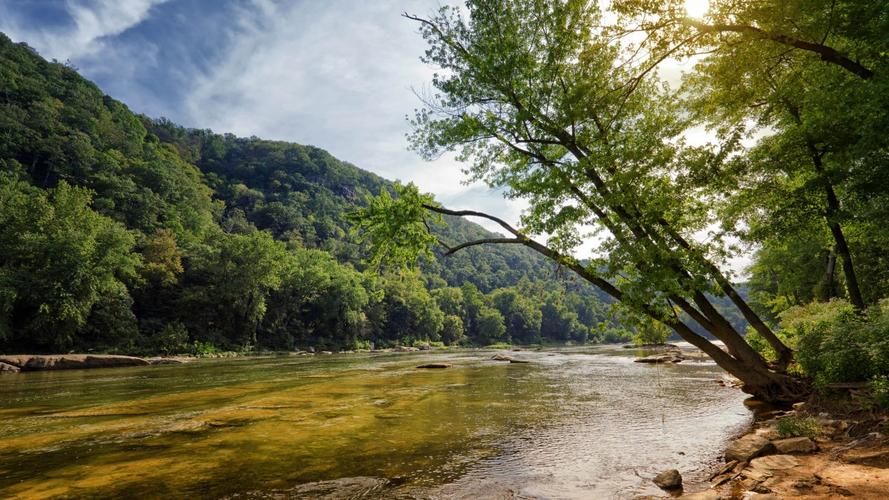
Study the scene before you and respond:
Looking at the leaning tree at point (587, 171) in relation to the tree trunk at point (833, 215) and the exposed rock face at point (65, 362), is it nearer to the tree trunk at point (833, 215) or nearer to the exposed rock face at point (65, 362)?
the tree trunk at point (833, 215)

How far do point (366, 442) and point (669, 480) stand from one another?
5475 mm

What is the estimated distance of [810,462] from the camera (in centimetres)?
566

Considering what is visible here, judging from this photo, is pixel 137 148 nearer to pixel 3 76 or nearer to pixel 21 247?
pixel 3 76

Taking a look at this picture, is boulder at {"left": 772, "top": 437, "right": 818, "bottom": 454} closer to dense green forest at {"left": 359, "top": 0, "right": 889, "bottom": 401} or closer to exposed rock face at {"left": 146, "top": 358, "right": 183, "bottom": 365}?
dense green forest at {"left": 359, "top": 0, "right": 889, "bottom": 401}

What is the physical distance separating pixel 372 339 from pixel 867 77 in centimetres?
9520

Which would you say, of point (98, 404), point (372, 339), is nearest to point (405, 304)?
point (372, 339)

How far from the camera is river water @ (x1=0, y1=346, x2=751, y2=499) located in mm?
5930

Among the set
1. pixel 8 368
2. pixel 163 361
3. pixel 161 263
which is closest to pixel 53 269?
pixel 163 361

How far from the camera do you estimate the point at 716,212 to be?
12.0 metres

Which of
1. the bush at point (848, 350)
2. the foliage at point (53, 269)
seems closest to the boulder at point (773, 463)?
the bush at point (848, 350)

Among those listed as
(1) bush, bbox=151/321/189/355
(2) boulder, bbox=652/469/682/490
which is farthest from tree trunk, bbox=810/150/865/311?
(1) bush, bbox=151/321/189/355

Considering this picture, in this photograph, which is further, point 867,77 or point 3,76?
point 3,76

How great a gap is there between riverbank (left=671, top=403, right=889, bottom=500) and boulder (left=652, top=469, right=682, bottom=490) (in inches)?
8.3

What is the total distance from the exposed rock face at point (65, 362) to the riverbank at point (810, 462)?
4146 centimetres
